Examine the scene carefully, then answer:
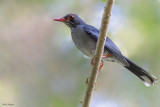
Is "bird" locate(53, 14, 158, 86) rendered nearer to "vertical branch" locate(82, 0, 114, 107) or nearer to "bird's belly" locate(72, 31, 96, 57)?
"bird's belly" locate(72, 31, 96, 57)

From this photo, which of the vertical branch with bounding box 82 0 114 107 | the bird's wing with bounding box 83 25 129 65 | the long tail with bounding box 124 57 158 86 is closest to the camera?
the vertical branch with bounding box 82 0 114 107

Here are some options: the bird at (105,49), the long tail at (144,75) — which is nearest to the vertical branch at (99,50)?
the bird at (105,49)

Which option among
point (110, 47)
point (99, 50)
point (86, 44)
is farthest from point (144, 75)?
point (99, 50)

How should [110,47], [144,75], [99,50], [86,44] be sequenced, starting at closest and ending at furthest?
1. [99,50]
2. [110,47]
3. [86,44]
4. [144,75]

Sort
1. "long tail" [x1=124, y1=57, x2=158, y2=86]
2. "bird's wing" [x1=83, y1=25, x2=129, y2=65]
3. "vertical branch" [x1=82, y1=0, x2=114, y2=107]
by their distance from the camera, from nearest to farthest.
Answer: "vertical branch" [x1=82, y1=0, x2=114, y2=107] < "bird's wing" [x1=83, y1=25, x2=129, y2=65] < "long tail" [x1=124, y1=57, x2=158, y2=86]

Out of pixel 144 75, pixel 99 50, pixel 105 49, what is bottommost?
pixel 144 75

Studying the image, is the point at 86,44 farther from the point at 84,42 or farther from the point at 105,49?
the point at 105,49

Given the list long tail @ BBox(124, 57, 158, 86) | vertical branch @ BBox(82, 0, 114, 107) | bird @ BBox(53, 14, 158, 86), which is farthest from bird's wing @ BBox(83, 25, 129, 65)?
vertical branch @ BBox(82, 0, 114, 107)

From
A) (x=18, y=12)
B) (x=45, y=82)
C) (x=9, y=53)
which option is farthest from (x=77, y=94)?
(x=18, y=12)

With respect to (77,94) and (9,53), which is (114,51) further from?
(9,53)
